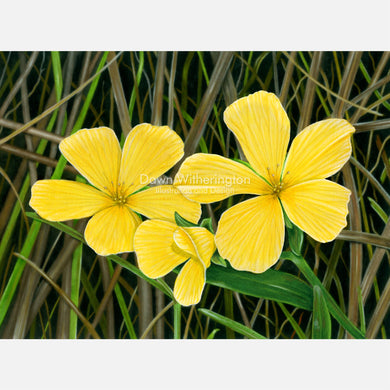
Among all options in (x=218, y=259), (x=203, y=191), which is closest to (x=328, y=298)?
(x=218, y=259)

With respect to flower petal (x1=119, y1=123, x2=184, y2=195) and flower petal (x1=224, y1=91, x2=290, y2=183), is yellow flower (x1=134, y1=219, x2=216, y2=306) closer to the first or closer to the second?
flower petal (x1=119, y1=123, x2=184, y2=195)

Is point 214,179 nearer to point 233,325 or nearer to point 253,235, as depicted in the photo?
point 253,235

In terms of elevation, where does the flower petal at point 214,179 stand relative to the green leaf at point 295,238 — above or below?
above

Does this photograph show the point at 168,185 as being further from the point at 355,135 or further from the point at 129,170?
the point at 355,135

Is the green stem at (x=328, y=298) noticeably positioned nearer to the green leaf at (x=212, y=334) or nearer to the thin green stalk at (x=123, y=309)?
the green leaf at (x=212, y=334)

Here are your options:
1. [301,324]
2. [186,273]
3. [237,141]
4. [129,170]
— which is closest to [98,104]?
[129,170]

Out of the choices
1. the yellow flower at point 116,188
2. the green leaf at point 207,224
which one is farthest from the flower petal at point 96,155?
the green leaf at point 207,224
